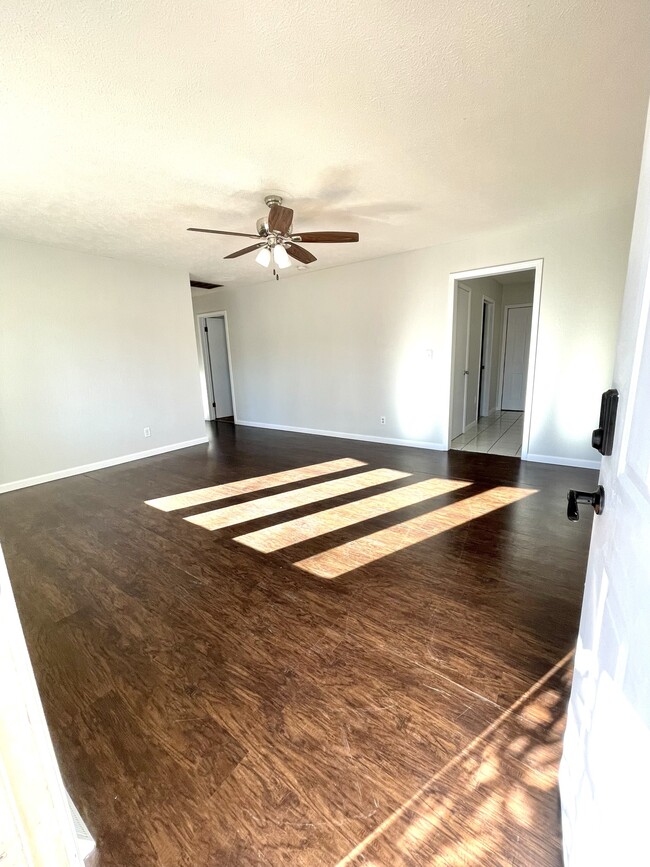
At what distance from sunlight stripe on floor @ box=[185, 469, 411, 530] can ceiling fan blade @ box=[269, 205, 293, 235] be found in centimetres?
224

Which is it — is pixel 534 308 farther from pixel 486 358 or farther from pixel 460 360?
pixel 486 358

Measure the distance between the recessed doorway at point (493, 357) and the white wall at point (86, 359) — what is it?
3840mm

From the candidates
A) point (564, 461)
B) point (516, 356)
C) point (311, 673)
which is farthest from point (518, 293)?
point (311, 673)

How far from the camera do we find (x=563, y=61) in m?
1.65

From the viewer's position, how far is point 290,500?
11.1 ft

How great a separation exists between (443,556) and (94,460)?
427 cm

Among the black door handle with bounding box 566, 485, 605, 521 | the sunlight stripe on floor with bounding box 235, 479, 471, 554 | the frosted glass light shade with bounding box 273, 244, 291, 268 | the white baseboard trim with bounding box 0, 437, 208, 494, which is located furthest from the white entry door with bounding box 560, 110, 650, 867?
the white baseboard trim with bounding box 0, 437, 208, 494

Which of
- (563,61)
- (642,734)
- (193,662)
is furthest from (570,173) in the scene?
(193,662)

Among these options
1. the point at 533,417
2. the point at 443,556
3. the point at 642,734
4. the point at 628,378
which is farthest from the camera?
the point at 533,417

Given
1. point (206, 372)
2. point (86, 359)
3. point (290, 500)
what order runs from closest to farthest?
1. point (290, 500)
2. point (86, 359)
3. point (206, 372)

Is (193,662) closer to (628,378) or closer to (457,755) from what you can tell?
(457,755)

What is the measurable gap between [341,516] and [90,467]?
3.39 metres

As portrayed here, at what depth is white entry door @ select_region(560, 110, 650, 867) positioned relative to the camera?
55 centimetres

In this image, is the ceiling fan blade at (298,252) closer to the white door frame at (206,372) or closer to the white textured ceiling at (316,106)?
the white textured ceiling at (316,106)
